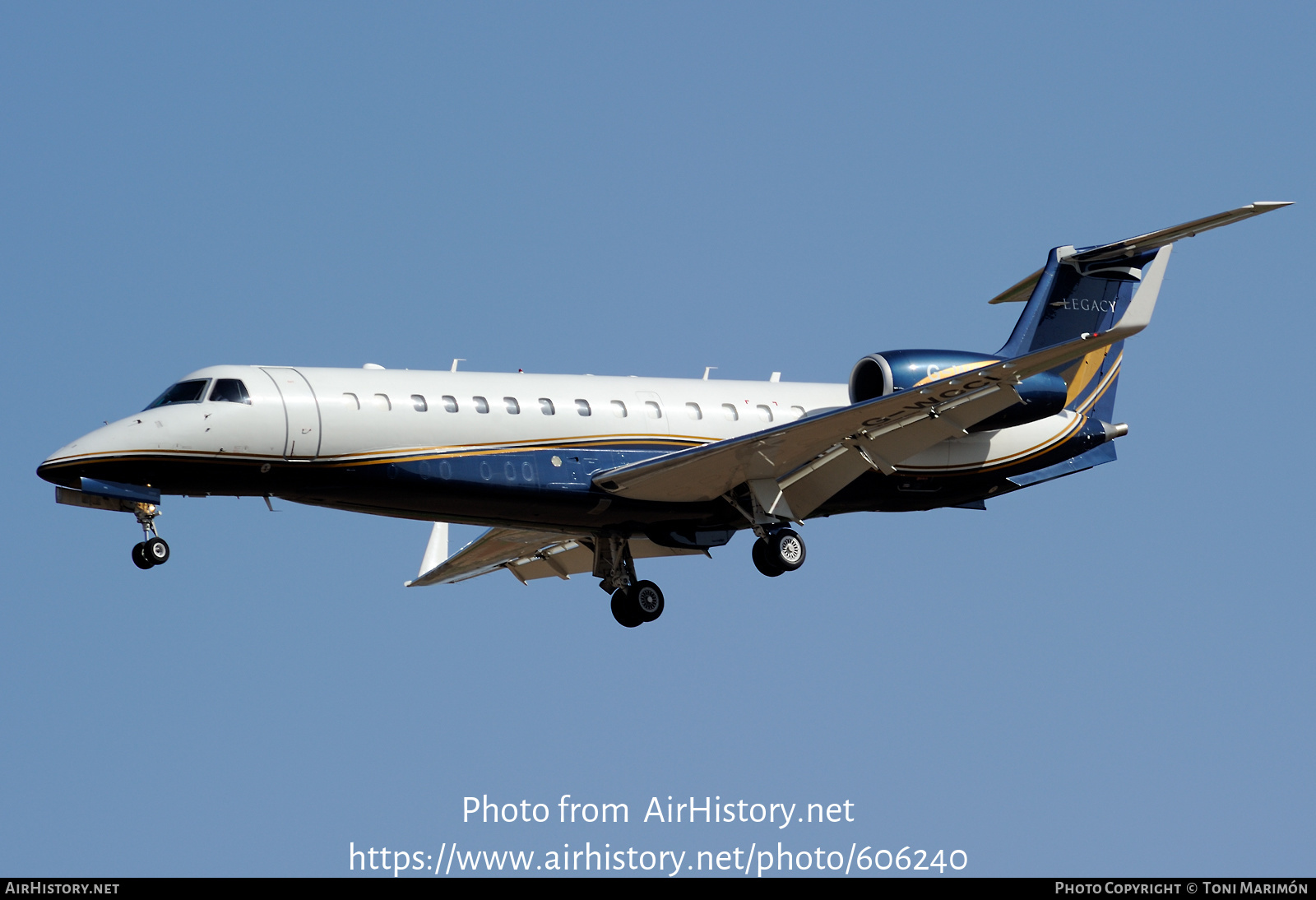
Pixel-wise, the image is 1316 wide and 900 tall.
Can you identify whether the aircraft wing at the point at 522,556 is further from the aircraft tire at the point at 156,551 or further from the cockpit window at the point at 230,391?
the aircraft tire at the point at 156,551

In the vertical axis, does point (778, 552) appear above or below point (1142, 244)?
below

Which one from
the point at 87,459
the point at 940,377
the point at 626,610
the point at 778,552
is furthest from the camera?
the point at 626,610

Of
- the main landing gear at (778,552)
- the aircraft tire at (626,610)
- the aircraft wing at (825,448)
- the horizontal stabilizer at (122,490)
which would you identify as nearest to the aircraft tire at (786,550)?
the main landing gear at (778,552)

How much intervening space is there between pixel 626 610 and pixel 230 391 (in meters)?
7.84

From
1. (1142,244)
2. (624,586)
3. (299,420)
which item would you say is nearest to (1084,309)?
(1142,244)

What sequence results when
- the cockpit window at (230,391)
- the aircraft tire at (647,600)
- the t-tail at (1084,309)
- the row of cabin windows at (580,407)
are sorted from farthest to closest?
the t-tail at (1084,309), the aircraft tire at (647,600), the row of cabin windows at (580,407), the cockpit window at (230,391)

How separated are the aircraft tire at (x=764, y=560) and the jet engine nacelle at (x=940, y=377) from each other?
2.81 metres

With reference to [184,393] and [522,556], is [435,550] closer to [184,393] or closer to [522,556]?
[522,556]

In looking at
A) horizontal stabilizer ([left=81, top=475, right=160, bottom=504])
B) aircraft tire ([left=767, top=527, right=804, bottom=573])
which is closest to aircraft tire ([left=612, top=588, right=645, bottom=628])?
aircraft tire ([left=767, top=527, right=804, bottom=573])

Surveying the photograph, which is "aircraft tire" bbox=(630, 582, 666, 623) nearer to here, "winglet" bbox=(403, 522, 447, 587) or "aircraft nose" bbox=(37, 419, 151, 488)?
"winglet" bbox=(403, 522, 447, 587)

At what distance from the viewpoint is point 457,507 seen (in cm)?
2688

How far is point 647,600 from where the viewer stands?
29812mm

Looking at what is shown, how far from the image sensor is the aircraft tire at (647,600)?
2977 centimetres
